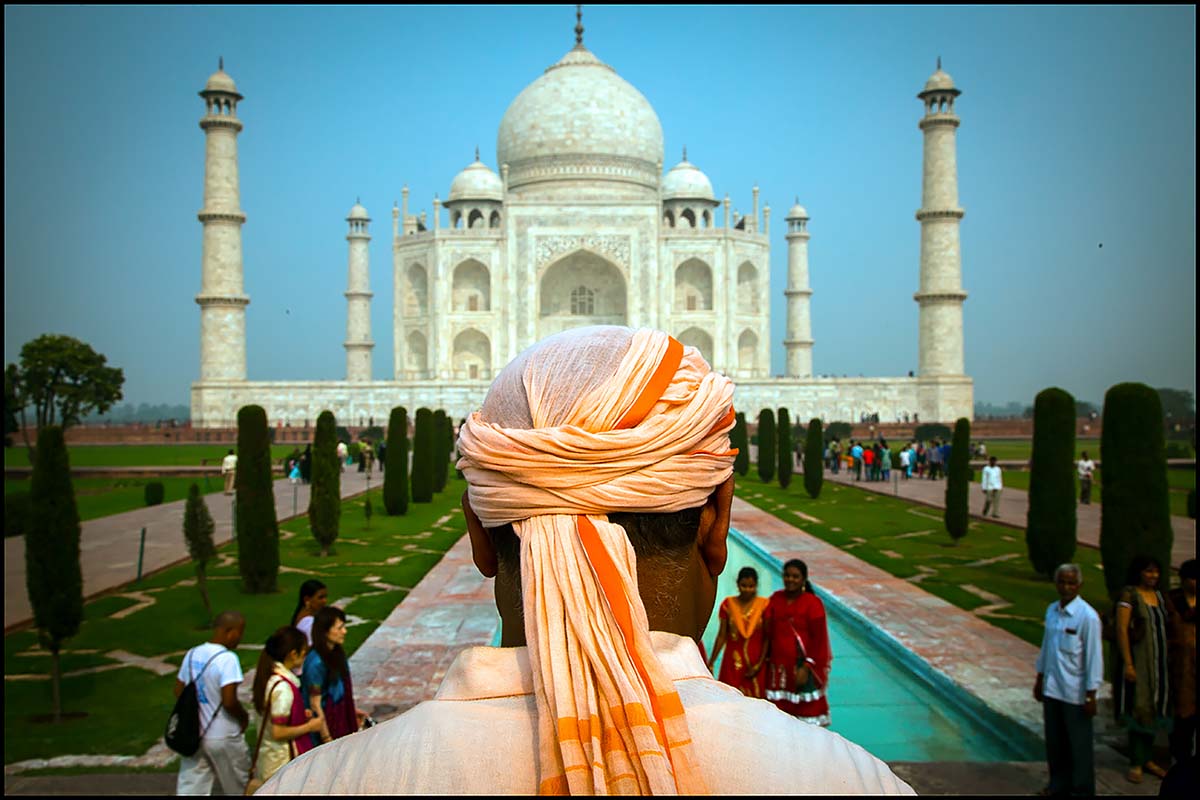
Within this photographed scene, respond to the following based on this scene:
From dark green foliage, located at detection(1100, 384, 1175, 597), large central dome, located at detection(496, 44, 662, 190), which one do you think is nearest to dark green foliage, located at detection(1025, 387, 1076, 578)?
dark green foliage, located at detection(1100, 384, 1175, 597)

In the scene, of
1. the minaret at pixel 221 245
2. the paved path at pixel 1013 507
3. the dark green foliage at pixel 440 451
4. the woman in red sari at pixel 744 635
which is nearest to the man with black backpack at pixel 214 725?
the woman in red sari at pixel 744 635

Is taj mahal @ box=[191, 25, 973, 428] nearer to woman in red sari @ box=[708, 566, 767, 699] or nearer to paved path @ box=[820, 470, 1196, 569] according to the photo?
paved path @ box=[820, 470, 1196, 569]

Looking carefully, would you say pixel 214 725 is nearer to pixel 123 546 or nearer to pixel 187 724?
pixel 187 724

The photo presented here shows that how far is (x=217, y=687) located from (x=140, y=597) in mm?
4380

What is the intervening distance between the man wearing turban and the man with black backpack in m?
2.51

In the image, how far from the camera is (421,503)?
13.6 m

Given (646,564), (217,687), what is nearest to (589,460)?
(646,564)

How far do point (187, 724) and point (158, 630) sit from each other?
3.31 m

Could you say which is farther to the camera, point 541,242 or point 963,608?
point 541,242

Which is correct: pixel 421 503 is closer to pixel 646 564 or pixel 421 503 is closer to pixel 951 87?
pixel 646 564

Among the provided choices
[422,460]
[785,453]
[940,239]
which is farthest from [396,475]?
[940,239]

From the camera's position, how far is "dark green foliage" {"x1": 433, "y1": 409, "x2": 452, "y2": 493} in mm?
14602

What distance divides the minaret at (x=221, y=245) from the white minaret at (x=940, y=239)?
17.6 metres

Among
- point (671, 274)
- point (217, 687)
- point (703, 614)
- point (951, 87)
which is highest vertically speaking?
point (951, 87)
